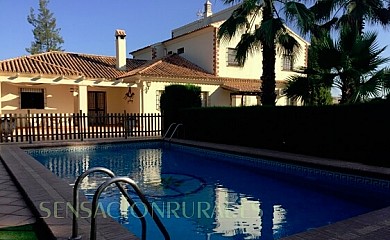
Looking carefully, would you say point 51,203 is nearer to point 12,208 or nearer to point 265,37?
point 12,208

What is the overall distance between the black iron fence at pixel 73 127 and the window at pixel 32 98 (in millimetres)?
3912

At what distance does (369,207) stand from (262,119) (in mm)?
6181

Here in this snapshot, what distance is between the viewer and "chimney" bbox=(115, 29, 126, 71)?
2353cm

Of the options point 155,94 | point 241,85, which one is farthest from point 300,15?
point 241,85

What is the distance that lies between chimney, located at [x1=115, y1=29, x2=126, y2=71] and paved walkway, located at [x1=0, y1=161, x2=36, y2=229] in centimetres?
1821

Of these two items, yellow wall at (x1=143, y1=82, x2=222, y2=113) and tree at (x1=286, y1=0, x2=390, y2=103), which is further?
yellow wall at (x1=143, y1=82, x2=222, y2=113)

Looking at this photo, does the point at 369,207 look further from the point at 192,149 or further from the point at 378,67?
the point at 192,149

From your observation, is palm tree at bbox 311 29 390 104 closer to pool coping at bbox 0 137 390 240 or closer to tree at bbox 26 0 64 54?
pool coping at bbox 0 137 390 240

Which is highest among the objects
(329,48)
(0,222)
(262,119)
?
(329,48)

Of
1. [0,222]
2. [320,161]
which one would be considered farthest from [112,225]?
[320,161]

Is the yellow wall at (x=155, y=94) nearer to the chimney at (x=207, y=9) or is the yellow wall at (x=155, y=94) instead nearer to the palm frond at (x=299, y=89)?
the chimney at (x=207, y=9)

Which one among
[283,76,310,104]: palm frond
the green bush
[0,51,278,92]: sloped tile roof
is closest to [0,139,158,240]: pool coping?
[283,76,310,104]: palm frond

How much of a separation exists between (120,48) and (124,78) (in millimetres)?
3223

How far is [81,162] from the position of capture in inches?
444
